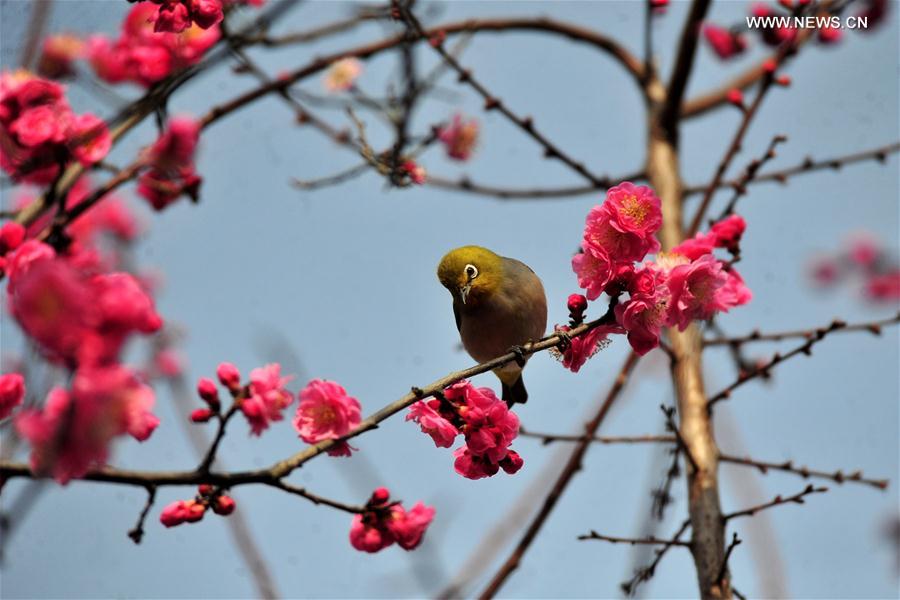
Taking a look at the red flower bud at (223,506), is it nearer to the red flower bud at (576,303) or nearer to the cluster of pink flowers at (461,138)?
the red flower bud at (576,303)

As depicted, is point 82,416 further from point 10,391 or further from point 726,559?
point 726,559

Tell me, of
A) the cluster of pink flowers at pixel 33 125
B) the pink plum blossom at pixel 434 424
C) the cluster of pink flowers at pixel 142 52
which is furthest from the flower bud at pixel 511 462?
the cluster of pink flowers at pixel 142 52

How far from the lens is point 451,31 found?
5172 mm

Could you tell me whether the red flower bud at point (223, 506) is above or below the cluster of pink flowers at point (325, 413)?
below

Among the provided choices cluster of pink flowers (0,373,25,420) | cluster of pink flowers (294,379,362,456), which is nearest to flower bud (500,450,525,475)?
cluster of pink flowers (294,379,362,456)

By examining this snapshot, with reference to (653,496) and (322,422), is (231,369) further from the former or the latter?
(653,496)

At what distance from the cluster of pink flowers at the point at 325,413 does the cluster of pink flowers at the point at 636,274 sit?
0.67 m

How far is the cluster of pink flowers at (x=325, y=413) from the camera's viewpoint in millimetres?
2467

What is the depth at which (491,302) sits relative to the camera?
3.54 metres

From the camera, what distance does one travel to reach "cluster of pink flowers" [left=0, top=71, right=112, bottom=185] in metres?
2.96

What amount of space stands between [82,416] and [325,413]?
1.15m

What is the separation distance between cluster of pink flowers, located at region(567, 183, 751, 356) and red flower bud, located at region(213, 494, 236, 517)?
3.52 ft

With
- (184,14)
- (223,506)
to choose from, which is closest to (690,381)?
(223,506)

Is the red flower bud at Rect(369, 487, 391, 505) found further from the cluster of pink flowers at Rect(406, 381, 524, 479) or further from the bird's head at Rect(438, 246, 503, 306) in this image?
the bird's head at Rect(438, 246, 503, 306)
